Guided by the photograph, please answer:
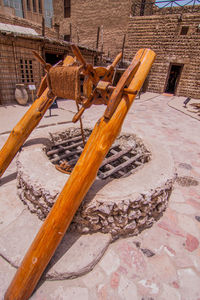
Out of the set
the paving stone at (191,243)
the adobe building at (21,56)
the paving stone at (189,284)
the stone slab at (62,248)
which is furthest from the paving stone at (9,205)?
the adobe building at (21,56)

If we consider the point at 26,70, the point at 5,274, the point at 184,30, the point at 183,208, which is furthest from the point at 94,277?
the point at 184,30

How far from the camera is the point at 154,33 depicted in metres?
14.8

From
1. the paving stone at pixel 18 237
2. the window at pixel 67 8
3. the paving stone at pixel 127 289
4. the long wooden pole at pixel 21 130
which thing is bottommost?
the paving stone at pixel 127 289

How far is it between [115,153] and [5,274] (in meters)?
2.64

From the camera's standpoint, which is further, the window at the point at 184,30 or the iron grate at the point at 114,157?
the window at the point at 184,30

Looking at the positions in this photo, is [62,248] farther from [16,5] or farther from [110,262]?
[16,5]

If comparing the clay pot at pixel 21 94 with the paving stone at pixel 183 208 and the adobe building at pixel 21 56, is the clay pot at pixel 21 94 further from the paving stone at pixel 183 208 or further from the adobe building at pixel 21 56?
the paving stone at pixel 183 208

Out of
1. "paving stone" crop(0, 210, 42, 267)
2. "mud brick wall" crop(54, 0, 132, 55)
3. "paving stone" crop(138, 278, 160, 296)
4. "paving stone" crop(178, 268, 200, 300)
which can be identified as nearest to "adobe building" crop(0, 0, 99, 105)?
"paving stone" crop(0, 210, 42, 267)

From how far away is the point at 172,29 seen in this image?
14008 mm

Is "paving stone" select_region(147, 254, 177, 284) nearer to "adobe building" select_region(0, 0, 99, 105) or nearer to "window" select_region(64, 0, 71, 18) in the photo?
"adobe building" select_region(0, 0, 99, 105)

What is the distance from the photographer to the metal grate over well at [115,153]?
11.0ft

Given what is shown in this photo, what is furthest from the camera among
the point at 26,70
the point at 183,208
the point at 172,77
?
the point at 172,77

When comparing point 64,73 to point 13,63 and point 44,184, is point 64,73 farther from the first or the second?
point 13,63

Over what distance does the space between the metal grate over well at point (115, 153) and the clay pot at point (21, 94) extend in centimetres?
602
